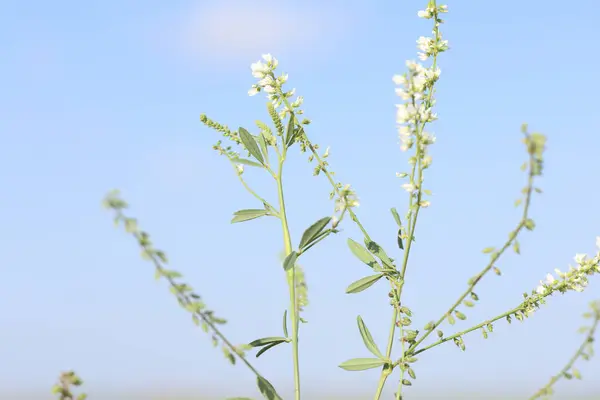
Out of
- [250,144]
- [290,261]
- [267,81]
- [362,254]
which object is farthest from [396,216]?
[267,81]

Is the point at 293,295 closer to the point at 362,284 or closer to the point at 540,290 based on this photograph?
the point at 362,284

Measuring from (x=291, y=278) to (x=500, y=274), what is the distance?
1.94 feet

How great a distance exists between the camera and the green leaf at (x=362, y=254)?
87.7 inches

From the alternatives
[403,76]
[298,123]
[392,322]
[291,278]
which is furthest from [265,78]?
[392,322]

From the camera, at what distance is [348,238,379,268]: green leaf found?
223 centimetres

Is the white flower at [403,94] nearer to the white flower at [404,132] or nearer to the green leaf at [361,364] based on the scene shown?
the white flower at [404,132]

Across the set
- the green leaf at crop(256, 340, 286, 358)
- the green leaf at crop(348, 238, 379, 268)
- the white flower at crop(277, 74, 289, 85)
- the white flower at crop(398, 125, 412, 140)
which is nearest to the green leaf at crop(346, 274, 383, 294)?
the green leaf at crop(348, 238, 379, 268)

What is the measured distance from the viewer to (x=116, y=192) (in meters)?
1.41

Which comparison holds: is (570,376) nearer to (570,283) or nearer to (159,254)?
(570,283)

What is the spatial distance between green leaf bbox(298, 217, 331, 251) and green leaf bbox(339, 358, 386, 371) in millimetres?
375

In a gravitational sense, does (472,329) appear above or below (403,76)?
below

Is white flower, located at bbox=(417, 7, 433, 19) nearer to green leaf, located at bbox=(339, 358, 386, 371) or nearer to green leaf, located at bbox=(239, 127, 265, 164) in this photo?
green leaf, located at bbox=(239, 127, 265, 164)

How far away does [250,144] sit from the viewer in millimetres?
2342

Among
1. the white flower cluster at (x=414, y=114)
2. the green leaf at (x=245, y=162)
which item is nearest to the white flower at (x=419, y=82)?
the white flower cluster at (x=414, y=114)
